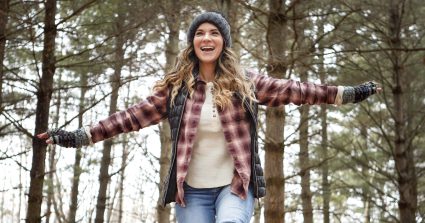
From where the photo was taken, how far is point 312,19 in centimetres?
702

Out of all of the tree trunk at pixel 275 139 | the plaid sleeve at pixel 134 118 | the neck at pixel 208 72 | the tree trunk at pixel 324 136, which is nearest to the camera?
the plaid sleeve at pixel 134 118

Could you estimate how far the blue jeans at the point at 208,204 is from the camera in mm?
2691

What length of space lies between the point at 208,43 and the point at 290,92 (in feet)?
1.78

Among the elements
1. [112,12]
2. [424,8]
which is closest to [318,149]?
[424,8]

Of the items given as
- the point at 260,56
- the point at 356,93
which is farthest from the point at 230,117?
the point at 260,56

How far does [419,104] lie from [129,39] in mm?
5712

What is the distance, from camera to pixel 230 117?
282 cm

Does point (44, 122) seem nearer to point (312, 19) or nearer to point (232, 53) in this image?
point (232, 53)

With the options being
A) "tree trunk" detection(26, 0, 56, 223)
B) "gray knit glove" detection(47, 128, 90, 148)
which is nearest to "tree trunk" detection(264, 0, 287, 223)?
"tree trunk" detection(26, 0, 56, 223)

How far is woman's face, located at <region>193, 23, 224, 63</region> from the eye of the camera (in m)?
2.98

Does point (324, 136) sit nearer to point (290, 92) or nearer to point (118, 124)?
point (290, 92)

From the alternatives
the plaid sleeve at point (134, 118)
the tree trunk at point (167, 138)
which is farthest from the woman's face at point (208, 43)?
the tree trunk at point (167, 138)

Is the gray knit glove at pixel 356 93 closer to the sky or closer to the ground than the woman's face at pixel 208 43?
closer to the ground

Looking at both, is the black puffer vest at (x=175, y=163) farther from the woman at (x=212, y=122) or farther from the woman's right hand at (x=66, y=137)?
the woman's right hand at (x=66, y=137)
